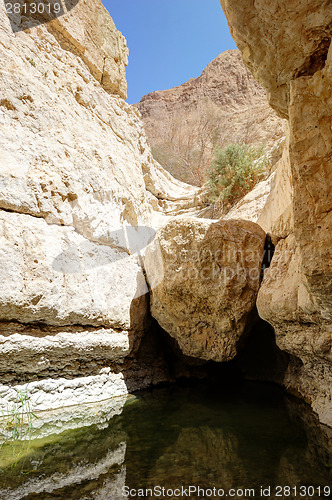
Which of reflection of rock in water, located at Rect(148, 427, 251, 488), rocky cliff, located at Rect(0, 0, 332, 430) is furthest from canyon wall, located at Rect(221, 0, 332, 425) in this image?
reflection of rock in water, located at Rect(148, 427, 251, 488)

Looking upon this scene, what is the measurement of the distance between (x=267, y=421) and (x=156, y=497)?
2053mm

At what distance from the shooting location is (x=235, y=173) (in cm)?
952

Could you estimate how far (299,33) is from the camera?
7.45 ft

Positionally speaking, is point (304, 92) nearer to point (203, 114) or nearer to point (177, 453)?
point (177, 453)

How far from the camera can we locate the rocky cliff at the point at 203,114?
21.1 m

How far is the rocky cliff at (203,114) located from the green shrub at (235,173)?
364 inches

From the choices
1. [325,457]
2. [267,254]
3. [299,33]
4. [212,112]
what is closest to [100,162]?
[267,254]

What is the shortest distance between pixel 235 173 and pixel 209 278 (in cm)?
588

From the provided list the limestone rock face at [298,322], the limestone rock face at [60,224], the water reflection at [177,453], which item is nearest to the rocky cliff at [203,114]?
the limestone rock face at [60,224]

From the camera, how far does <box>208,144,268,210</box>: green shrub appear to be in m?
9.03

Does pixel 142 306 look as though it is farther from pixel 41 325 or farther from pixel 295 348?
pixel 295 348

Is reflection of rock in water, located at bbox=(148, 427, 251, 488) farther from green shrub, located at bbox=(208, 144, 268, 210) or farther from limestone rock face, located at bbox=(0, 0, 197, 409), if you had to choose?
green shrub, located at bbox=(208, 144, 268, 210)

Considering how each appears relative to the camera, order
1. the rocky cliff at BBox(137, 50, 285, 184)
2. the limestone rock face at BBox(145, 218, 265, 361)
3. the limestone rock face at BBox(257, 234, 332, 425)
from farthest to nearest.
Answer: the rocky cliff at BBox(137, 50, 285, 184) < the limestone rock face at BBox(145, 218, 265, 361) < the limestone rock face at BBox(257, 234, 332, 425)

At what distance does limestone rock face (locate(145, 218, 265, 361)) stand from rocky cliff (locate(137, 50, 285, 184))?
15534 mm
